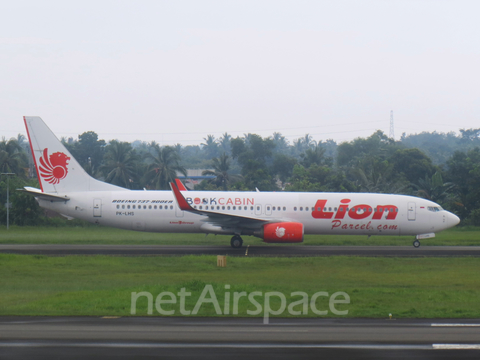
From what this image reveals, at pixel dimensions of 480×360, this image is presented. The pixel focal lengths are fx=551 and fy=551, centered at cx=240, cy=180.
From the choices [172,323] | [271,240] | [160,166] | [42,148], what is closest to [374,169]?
[160,166]

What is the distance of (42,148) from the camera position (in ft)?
125

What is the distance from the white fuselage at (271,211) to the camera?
36.5 meters

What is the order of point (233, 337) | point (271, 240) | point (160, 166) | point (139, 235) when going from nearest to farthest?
point (233, 337) < point (271, 240) < point (139, 235) < point (160, 166)

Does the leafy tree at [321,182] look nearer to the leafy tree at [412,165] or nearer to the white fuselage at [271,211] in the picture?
the leafy tree at [412,165]

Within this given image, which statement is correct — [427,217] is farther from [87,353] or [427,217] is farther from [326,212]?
[87,353]

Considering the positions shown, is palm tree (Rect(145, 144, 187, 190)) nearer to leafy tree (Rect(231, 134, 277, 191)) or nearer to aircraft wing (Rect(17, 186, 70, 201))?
leafy tree (Rect(231, 134, 277, 191))

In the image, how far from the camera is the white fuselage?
120ft

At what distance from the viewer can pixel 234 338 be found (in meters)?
12.9

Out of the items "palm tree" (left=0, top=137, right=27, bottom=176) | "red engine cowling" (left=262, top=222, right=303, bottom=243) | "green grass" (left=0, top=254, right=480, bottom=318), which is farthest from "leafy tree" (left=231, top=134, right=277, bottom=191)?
"green grass" (left=0, top=254, right=480, bottom=318)

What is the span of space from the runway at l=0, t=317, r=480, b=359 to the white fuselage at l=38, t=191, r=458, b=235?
70.0 ft

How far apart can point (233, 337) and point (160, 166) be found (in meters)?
66.5

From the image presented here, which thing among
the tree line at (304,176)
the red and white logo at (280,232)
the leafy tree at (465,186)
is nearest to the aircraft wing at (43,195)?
the red and white logo at (280,232)

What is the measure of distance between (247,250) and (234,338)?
22.3m

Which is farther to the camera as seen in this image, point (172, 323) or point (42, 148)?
point (42, 148)
